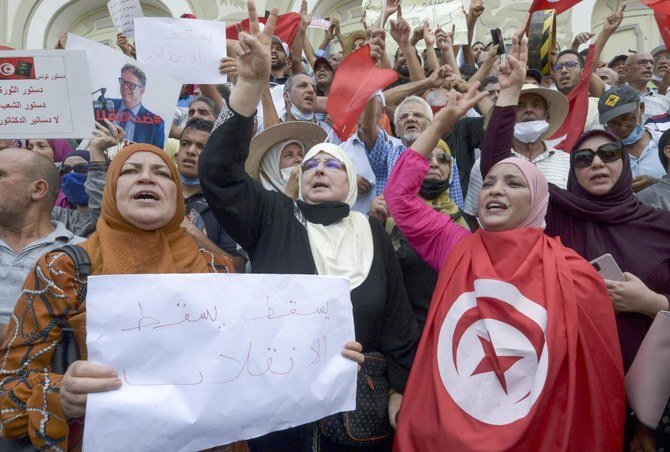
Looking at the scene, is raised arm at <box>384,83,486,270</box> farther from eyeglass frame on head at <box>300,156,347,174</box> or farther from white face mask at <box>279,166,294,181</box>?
white face mask at <box>279,166,294,181</box>

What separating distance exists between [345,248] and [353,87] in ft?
5.16

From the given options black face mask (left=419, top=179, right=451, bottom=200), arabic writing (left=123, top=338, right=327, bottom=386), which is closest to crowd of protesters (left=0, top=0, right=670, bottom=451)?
black face mask (left=419, top=179, right=451, bottom=200)

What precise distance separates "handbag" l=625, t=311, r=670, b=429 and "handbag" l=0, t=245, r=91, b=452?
187 cm

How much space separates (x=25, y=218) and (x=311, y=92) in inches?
98.1

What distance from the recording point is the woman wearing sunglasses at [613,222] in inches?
94.3

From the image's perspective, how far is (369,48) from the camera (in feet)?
12.2

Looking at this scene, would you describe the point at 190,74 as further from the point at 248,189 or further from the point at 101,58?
the point at 248,189

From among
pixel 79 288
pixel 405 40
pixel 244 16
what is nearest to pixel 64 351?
pixel 79 288

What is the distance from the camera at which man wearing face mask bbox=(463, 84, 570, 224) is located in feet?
12.1

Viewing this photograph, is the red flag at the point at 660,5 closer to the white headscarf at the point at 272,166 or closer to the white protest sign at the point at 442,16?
the white protest sign at the point at 442,16

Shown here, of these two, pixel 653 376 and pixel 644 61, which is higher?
pixel 644 61

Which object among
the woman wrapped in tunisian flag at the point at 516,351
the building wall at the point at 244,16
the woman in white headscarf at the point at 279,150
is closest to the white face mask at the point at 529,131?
the woman in white headscarf at the point at 279,150

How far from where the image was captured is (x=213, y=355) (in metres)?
1.78

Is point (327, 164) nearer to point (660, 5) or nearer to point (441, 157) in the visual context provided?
point (441, 157)
